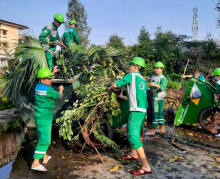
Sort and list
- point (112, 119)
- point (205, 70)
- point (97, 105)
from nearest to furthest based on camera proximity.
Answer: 1. point (97, 105)
2. point (112, 119)
3. point (205, 70)

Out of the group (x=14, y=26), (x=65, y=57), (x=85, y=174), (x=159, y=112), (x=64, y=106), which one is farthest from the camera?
(x=14, y=26)

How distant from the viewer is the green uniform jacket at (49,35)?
5488 mm

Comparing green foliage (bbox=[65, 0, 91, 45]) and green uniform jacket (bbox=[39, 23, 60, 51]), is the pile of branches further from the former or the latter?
green foliage (bbox=[65, 0, 91, 45])

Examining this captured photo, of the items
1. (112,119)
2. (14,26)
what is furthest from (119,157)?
(14,26)

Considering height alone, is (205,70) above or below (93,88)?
above

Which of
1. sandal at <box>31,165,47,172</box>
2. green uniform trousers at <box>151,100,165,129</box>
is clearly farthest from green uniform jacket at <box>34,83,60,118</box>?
green uniform trousers at <box>151,100,165,129</box>

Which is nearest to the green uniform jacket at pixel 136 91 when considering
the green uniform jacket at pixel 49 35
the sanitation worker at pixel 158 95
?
the sanitation worker at pixel 158 95

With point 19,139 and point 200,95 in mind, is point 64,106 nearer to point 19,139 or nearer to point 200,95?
point 19,139

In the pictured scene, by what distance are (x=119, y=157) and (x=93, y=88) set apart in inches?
58.4

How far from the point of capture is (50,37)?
586 centimetres

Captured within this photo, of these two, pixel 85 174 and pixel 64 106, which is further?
pixel 64 106

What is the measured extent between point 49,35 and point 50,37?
6 centimetres

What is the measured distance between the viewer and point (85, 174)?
3.59m

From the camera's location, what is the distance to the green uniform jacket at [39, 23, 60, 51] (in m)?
5.49
